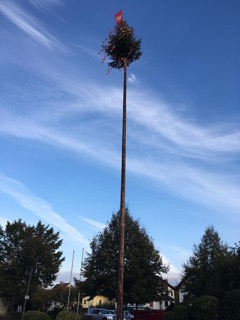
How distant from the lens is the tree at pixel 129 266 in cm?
3909

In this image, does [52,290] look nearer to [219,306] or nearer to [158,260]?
[158,260]

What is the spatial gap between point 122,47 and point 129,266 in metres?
25.5

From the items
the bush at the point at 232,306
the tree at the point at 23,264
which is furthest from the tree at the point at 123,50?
the tree at the point at 23,264

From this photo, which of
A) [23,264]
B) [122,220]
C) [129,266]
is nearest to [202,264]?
[129,266]

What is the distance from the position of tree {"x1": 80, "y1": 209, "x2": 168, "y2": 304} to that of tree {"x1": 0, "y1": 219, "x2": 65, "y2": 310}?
68.0ft

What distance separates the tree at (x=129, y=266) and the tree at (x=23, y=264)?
20724 millimetres

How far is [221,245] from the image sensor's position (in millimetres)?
54000

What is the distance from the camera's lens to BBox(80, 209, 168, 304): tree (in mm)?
39094

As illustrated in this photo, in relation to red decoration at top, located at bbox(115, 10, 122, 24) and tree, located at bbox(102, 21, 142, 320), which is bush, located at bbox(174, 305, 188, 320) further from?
red decoration at top, located at bbox(115, 10, 122, 24)

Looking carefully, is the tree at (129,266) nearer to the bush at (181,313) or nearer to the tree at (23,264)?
the bush at (181,313)

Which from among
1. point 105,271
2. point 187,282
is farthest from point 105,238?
point 187,282

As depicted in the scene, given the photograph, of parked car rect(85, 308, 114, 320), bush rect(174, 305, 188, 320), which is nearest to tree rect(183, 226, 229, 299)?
parked car rect(85, 308, 114, 320)

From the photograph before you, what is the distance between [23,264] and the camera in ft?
202

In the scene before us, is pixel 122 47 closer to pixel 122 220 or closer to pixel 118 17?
pixel 118 17
